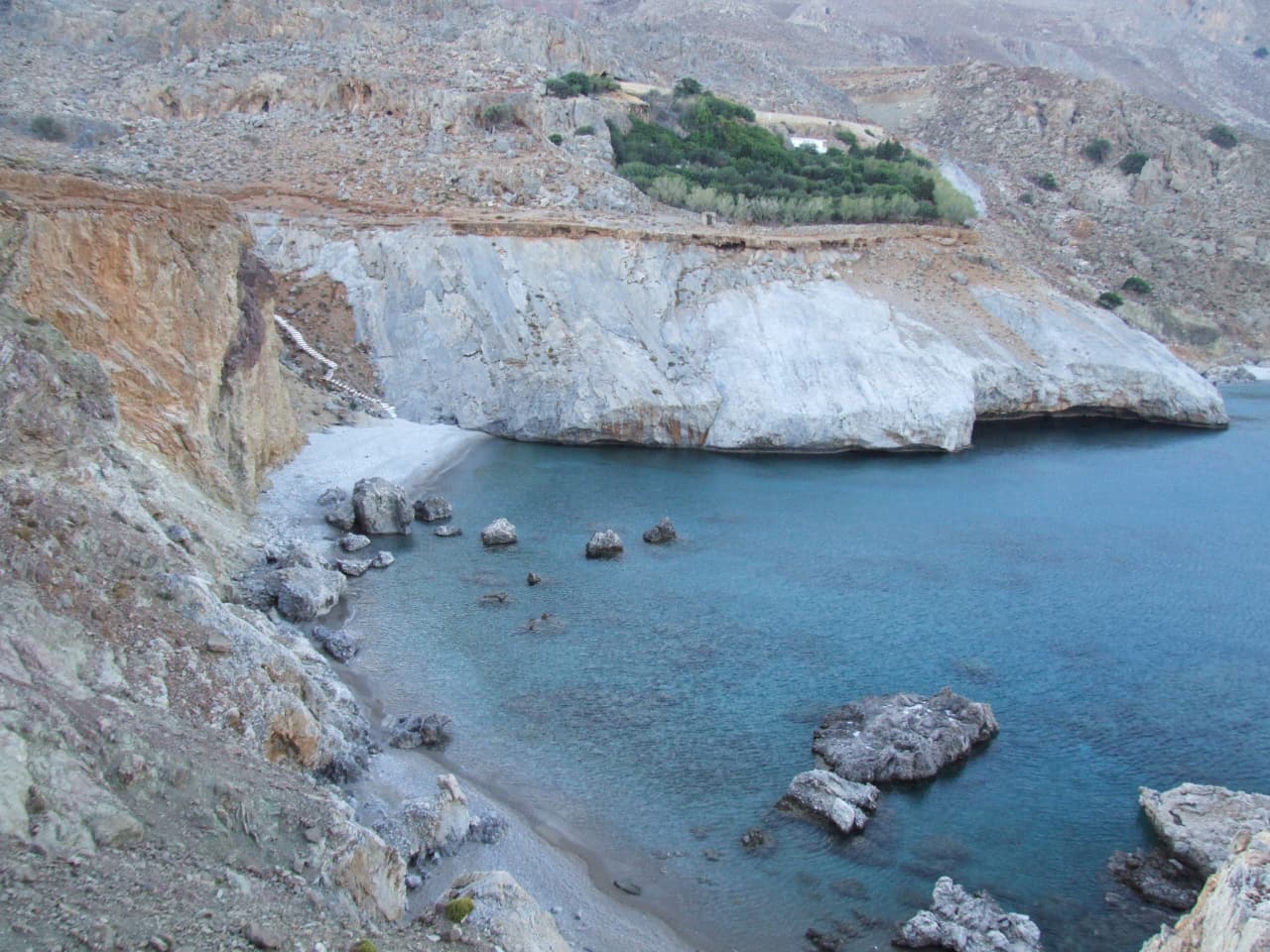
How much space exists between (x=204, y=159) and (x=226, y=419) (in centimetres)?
2940

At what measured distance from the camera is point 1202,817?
19000 mm

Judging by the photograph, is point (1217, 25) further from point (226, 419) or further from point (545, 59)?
point (226, 419)

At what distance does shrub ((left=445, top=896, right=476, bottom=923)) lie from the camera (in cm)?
1432

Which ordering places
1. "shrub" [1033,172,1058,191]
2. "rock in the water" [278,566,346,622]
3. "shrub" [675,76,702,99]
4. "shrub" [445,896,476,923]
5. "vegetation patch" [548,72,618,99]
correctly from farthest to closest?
"shrub" [1033,172,1058,191] < "shrub" [675,76,702,99] < "vegetation patch" [548,72,618,99] < "rock in the water" [278,566,346,622] < "shrub" [445,896,476,923]

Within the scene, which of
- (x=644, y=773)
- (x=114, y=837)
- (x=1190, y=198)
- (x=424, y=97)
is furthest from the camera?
(x=1190, y=198)

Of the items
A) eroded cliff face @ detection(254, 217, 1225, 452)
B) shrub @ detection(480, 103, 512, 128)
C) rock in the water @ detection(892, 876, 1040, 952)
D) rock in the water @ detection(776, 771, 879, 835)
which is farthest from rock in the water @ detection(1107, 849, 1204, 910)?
shrub @ detection(480, 103, 512, 128)

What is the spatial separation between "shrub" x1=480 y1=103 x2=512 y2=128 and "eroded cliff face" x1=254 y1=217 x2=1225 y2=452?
39.2 ft

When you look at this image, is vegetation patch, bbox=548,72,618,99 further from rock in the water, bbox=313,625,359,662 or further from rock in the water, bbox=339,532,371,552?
rock in the water, bbox=313,625,359,662

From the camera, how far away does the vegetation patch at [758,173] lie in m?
58.8

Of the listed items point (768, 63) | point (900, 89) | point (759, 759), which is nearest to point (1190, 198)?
point (900, 89)

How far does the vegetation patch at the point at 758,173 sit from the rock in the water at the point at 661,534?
29.0 metres

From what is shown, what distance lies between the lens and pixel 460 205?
53.5 m

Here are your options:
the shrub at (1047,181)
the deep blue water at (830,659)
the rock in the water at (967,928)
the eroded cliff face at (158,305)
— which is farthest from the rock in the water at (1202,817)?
the shrub at (1047,181)

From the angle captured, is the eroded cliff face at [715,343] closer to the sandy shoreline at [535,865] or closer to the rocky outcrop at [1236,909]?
the sandy shoreline at [535,865]
